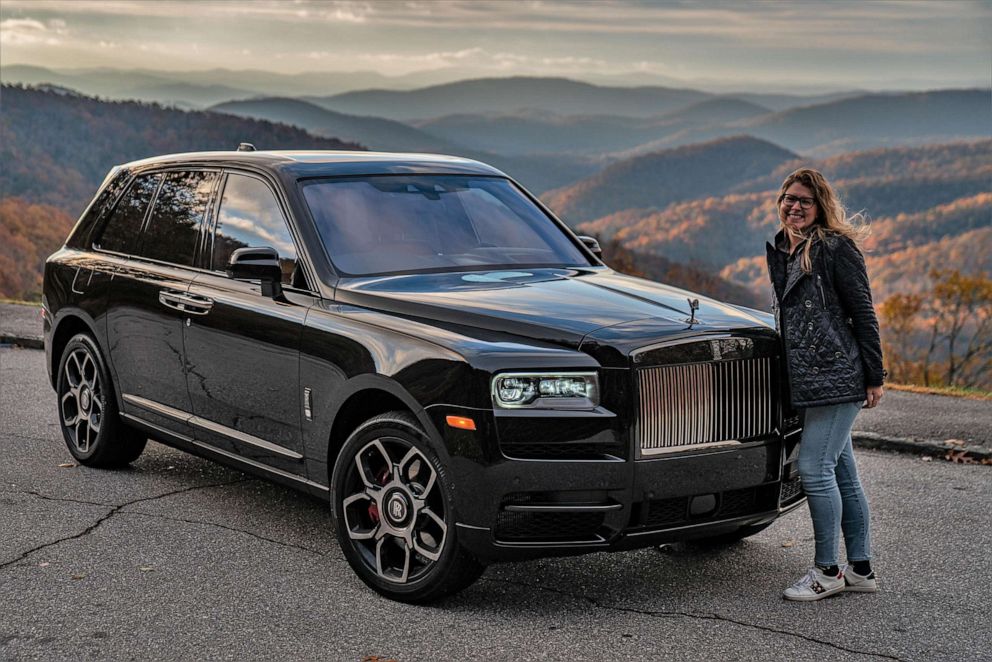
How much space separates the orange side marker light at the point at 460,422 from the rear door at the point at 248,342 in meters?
1.10

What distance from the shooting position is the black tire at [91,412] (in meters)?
7.34

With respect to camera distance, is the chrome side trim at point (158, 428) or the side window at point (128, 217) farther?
the side window at point (128, 217)

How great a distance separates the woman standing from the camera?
200 inches

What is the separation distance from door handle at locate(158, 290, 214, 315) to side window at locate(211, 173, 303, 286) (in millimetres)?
196

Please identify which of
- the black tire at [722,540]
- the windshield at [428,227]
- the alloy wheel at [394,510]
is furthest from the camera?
the black tire at [722,540]

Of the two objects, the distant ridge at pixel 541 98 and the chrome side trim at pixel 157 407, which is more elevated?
the distant ridge at pixel 541 98

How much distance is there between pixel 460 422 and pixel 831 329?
1595 millimetres

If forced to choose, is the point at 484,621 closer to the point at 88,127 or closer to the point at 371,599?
the point at 371,599

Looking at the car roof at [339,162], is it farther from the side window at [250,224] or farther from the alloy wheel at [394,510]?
the alloy wheel at [394,510]

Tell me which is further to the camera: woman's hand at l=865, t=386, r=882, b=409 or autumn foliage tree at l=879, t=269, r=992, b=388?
autumn foliage tree at l=879, t=269, r=992, b=388

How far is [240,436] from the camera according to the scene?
605 cm

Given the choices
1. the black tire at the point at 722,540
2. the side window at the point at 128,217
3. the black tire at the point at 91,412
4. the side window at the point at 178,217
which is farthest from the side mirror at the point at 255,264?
the black tire at the point at 722,540

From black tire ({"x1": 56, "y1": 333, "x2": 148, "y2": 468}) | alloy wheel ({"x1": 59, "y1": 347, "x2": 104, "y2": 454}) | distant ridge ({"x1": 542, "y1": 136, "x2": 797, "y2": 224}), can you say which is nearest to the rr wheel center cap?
black tire ({"x1": 56, "y1": 333, "x2": 148, "y2": 468})

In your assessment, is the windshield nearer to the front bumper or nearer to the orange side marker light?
the orange side marker light
